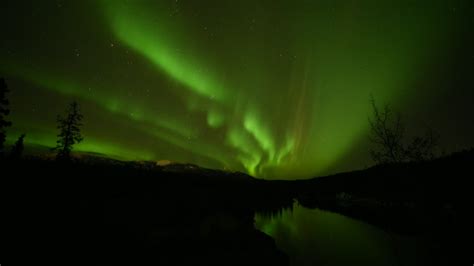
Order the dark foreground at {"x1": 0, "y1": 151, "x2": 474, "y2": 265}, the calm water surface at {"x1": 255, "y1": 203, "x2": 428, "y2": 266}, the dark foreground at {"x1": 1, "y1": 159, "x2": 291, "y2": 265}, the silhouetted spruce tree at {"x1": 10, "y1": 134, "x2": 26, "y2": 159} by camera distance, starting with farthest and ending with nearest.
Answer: the silhouetted spruce tree at {"x1": 10, "y1": 134, "x2": 26, "y2": 159} < the calm water surface at {"x1": 255, "y1": 203, "x2": 428, "y2": 266} < the dark foreground at {"x1": 0, "y1": 151, "x2": 474, "y2": 265} < the dark foreground at {"x1": 1, "y1": 159, "x2": 291, "y2": 265}

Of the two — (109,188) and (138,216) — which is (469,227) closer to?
(138,216)

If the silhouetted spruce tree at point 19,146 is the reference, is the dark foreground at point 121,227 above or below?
below

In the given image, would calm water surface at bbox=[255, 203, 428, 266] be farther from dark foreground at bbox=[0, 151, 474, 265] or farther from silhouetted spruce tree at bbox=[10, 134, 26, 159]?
silhouetted spruce tree at bbox=[10, 134, 26, 159]

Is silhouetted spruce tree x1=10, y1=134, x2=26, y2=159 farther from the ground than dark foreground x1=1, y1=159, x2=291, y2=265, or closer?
farther from the ground

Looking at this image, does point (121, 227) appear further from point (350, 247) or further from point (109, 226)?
point (350, 247)

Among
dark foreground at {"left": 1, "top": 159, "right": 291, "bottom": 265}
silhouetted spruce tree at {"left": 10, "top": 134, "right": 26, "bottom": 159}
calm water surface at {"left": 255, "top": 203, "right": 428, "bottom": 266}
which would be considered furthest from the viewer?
silhouetted spruce tree at {"left": 10, "top": 134, "right": 26, "bottom": 159}

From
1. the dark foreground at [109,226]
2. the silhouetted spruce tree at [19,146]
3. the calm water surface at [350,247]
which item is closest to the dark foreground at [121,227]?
the dark foreground at [109,226]

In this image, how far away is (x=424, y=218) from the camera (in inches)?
1410

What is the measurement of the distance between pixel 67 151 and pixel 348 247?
155 ft

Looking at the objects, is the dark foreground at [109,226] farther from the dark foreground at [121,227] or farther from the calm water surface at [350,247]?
the calm water surface at [350,247]

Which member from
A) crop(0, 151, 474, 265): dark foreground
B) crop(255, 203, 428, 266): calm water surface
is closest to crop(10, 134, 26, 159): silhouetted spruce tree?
crop(0, 151, 474, 265): dark foreground

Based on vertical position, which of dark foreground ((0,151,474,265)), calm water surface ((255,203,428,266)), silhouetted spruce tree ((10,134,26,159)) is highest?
silhouetted spruce tree ((10,134,26,159))

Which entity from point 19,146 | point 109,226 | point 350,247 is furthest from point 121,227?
point 19,146

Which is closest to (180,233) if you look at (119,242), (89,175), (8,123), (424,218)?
(119,242)
